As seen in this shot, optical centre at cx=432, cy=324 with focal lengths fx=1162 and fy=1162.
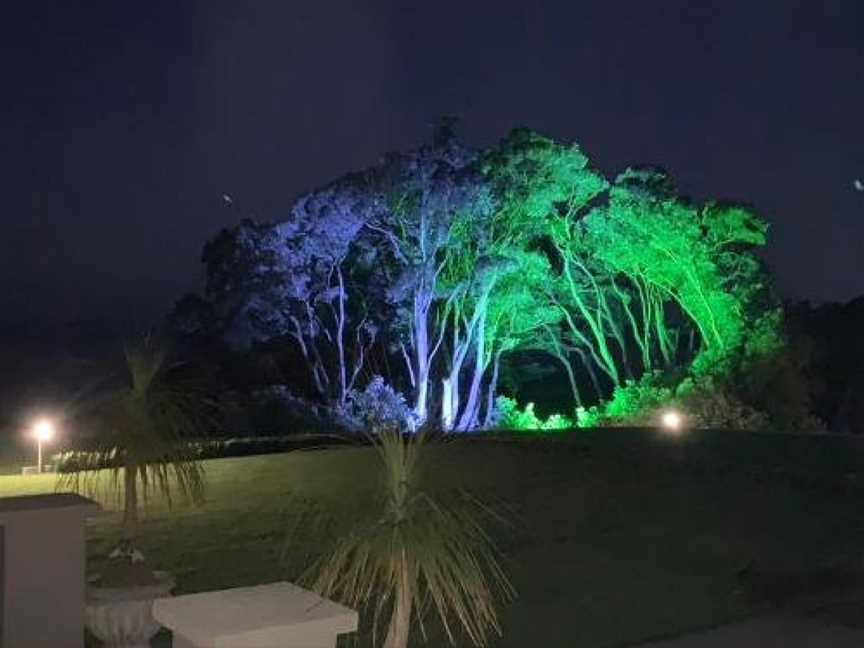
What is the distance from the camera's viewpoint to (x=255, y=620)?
3.94 metres

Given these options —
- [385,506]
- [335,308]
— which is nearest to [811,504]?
[385,506]

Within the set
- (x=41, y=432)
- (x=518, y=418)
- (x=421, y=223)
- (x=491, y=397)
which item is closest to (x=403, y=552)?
(x=41, y=432)

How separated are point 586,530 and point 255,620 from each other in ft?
27.0

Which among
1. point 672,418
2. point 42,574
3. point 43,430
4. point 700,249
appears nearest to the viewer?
point 42,574

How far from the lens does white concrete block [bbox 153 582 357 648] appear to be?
151 inches

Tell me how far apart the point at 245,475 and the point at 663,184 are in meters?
16.0

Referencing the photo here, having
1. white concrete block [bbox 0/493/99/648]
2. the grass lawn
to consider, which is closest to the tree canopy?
the grass lawn

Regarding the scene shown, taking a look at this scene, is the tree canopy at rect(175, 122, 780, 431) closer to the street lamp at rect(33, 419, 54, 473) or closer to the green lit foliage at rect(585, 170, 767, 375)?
the green lit foliage at rect(585, 170, 767, 375)

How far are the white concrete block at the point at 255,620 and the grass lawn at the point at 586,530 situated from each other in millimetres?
3763

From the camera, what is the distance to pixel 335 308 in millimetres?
31922

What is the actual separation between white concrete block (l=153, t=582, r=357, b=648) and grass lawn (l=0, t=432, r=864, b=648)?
3763 millimetres

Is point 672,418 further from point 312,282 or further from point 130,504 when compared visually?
point 130,504

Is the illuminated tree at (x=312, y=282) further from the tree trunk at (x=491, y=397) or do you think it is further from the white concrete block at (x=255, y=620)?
the white concrete block at (x=255, y=620)

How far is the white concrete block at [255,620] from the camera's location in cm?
383
